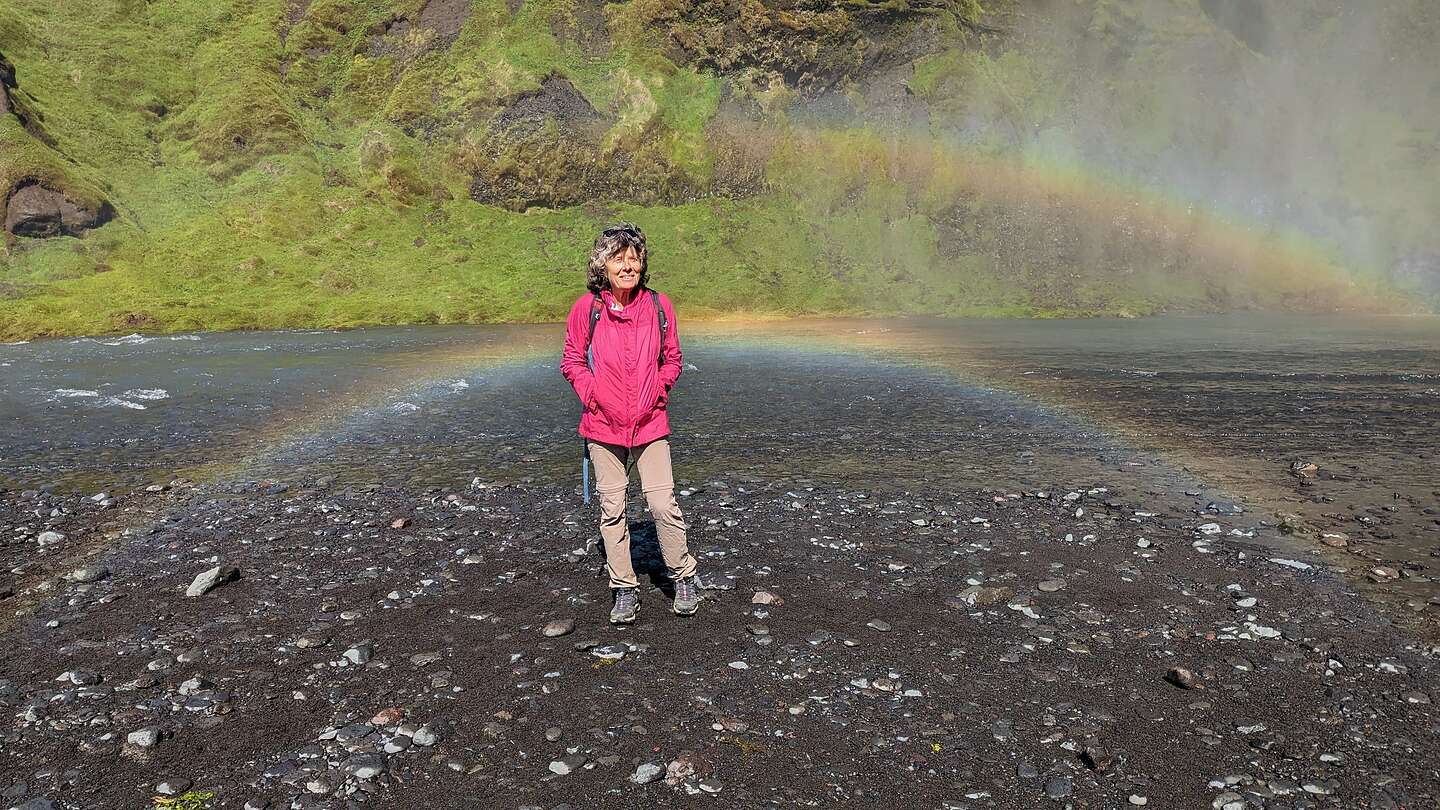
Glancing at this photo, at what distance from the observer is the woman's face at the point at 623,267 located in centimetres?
877

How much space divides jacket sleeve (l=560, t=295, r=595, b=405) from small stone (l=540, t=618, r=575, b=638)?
2.48 m

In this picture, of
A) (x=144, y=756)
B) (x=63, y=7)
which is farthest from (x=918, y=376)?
(x=63, y=7)

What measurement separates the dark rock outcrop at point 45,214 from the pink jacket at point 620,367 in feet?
501

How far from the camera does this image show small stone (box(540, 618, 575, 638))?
8883mm

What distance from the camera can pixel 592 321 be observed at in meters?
9.05

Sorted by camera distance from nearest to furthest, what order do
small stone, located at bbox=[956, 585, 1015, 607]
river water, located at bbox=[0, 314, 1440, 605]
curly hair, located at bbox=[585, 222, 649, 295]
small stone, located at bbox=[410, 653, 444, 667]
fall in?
small stone, located at bbox=[410, 653, 444, 667], curly hair, located at bbox=[585, 222, 649, 295], small stone, located at bbox=[956, 585, 1015, 607], river water, located at bbox=[0, 314, 1440, 605]

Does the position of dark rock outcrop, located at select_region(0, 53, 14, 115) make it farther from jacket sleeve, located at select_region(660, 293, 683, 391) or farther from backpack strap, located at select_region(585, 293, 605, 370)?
jacket sleeve, located at select_region(660, 293, 683, 391)

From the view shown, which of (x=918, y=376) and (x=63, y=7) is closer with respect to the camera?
(x=918, y=376)

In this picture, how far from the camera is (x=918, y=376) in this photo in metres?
39.8

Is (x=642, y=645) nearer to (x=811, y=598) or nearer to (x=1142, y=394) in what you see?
(x=811, y=598)

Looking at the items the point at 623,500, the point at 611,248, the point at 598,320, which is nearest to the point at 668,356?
the point at 598,320

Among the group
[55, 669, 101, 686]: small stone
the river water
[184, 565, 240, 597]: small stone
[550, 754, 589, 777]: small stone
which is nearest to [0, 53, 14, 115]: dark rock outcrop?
the river water

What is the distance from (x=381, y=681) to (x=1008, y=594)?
23.3 feet

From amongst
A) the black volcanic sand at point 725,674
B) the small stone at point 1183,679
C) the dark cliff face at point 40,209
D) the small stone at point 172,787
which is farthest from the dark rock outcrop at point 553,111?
the small stone at point 172,787
